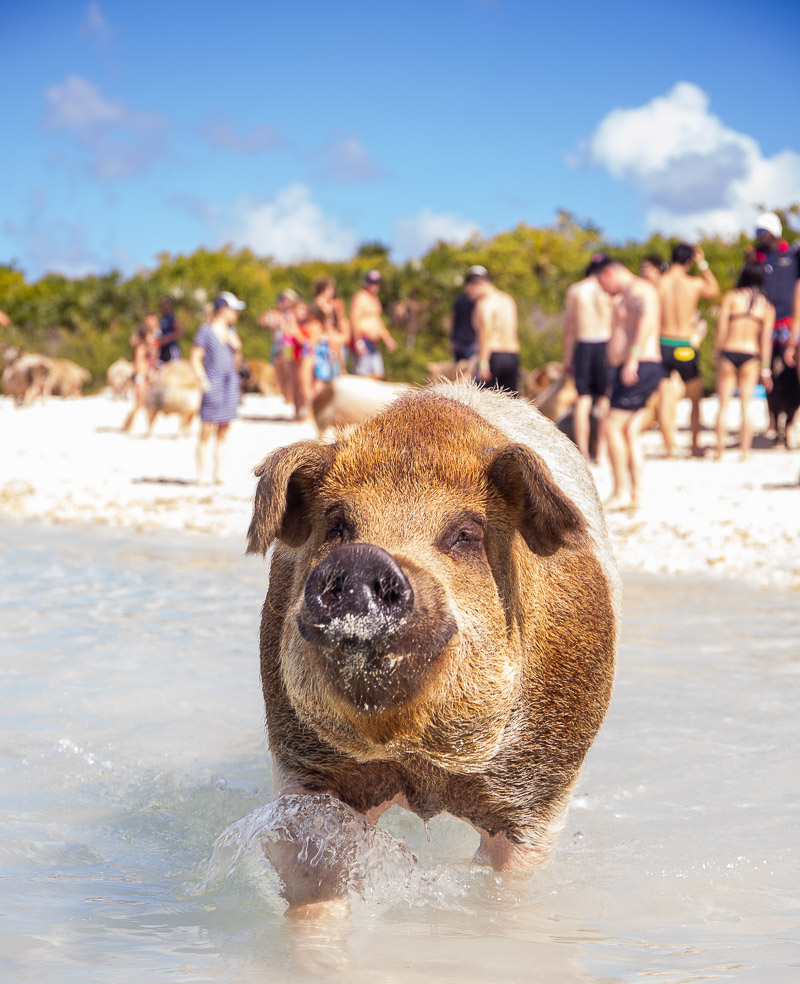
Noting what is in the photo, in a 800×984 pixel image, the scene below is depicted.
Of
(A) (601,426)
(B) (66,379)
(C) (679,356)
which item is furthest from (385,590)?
(B) (66,379)

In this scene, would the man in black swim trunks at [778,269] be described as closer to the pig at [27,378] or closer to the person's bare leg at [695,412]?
the person's bare leg at [695,412]

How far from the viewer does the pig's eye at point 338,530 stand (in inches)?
120

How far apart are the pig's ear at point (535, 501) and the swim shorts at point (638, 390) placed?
6735 millimetres

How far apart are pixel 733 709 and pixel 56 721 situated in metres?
3.13

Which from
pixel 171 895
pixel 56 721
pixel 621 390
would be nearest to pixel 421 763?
pixel 171 895

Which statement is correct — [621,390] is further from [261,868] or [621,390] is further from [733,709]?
[261,868]

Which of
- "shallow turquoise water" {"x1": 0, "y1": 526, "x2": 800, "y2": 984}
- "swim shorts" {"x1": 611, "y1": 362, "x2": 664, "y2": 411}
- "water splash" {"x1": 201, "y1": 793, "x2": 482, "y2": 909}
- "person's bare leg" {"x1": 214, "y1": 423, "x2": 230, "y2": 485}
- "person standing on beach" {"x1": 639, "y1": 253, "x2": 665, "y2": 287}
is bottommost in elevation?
"shallow turquoise water" {"x1": 0, "y1": 526, "x2": 800, "y2": 984}

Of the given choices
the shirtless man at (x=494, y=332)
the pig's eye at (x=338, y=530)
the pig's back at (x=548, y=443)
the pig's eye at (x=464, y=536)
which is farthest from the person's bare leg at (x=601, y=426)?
the pig's eye at (x=338, y=530)

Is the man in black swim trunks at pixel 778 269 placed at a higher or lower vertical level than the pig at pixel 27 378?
higher

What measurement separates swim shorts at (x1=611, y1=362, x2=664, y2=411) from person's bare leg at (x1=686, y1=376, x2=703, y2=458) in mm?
3561

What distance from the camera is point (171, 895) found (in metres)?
3.57

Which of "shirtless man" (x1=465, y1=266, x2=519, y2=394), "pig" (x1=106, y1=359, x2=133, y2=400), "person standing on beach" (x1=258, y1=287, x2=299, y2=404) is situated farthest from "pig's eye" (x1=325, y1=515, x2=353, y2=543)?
"pig" (x1=106, y1=359, x2=133, y2=400)

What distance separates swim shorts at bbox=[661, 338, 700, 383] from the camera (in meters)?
12.6

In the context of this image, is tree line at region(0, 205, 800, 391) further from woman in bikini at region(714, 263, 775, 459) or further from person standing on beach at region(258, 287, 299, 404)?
woman in bikini at region(714, 263, 775, 459)
